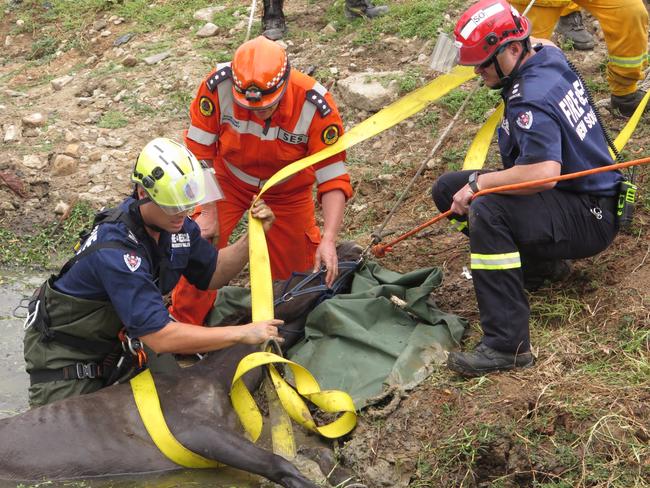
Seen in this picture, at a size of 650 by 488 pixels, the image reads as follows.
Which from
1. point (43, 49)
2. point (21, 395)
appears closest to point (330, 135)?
point (21, 395)

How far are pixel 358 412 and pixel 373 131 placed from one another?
5.66ft

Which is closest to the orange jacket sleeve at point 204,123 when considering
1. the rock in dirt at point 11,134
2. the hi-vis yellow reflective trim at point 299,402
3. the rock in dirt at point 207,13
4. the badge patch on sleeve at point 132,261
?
the badge patch on sleeve at point 132,261

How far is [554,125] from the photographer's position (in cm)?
414

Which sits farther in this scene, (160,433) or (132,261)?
(160,433)

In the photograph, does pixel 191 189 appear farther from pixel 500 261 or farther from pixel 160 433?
pixel 500 261

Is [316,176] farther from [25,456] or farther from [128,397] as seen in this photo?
[25,456]

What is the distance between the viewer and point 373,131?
530 centimetres

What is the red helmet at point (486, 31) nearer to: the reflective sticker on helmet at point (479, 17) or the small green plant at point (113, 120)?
the reflective sticker on helmet at point (479, 17)

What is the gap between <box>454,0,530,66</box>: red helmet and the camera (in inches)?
168

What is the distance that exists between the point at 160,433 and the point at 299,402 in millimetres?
700

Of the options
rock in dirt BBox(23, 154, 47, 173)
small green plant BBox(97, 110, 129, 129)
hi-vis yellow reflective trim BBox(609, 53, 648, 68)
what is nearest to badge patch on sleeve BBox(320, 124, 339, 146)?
hi-vis yellow reflective trim BBox(609, 53, 648, 68)

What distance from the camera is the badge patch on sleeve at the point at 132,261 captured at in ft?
13.6

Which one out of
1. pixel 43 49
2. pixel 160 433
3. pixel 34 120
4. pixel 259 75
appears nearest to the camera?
pixel 160 433

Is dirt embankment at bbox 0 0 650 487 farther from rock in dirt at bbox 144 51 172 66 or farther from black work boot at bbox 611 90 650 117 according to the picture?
black work boot at bbox 611 90 650 117
